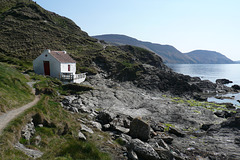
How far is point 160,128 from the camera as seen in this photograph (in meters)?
23.2

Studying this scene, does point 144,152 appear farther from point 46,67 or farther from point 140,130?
point 46,67

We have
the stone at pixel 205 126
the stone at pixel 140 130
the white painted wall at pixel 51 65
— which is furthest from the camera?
the white painted wall at pixel 51 65

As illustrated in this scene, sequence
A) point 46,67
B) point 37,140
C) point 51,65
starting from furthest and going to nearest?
point 46,67 < point 51,65 < point 37,140

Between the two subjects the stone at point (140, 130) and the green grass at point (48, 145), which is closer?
the green grass at point (48, 145)

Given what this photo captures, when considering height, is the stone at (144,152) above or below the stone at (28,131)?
below

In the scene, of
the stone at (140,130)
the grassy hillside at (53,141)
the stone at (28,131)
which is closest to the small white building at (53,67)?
the grassy hillside at (53,141)

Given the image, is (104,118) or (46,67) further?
(46,67)

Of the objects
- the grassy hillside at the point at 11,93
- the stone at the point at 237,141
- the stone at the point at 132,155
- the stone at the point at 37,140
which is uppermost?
the grassy hillside at the point at 11,93

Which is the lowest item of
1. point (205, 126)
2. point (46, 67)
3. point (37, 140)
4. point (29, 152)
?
point (205, 126)

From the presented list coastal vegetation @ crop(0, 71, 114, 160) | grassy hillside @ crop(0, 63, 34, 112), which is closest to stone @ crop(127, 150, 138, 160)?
coastal vegetation @ crop(0, 71, 114, 160)

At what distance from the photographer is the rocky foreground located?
14.6 meters

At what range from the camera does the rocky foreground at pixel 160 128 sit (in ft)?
47.8

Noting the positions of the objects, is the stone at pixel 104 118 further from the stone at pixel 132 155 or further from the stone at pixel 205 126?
the stone at pixel 205 126

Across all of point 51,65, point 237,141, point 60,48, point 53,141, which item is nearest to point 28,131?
point 53,141
